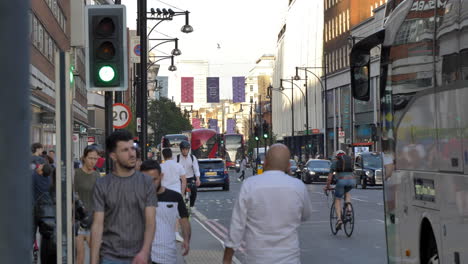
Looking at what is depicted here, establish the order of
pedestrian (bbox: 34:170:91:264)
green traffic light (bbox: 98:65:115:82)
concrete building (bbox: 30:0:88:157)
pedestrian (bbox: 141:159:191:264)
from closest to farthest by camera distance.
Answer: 1. pedestrian (bbox: 141:159:191:264)
2. green traffic light (bbox: 98:65:115:82)
3. pedestrian (bbox: 34:170:91:264)
4. concrete building (bbox: 30:0:88:157)

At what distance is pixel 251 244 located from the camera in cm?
632

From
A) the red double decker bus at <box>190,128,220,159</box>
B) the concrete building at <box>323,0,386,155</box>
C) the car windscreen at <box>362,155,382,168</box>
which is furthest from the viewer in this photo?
the concrete building at <box>323,0,386,155</box>

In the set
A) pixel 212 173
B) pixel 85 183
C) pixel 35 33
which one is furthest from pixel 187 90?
pixel 85 183

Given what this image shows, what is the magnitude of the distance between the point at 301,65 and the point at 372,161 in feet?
210

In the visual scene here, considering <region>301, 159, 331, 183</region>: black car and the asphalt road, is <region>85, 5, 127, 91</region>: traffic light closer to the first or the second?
the asphalt road

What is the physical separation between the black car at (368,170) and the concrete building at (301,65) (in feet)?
133

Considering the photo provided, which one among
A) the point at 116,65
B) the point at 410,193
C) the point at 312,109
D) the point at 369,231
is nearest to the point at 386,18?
the point at 410,193

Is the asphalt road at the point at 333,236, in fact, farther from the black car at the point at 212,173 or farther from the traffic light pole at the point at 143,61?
the black car at the point at 212,173

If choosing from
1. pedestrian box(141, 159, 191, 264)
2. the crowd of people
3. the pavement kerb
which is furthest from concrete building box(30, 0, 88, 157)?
the crowd of people

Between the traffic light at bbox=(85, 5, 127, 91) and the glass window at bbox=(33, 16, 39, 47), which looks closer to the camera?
the traffic light at bbox=(85, 5, 127, 91)

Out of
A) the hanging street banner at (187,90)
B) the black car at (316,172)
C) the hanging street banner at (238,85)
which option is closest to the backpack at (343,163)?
the black car at (316,172)

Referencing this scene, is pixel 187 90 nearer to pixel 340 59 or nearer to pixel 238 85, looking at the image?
pixel 340 59

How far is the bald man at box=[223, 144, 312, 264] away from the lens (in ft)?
20.6

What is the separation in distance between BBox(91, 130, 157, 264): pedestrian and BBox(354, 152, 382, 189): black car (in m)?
39.6
